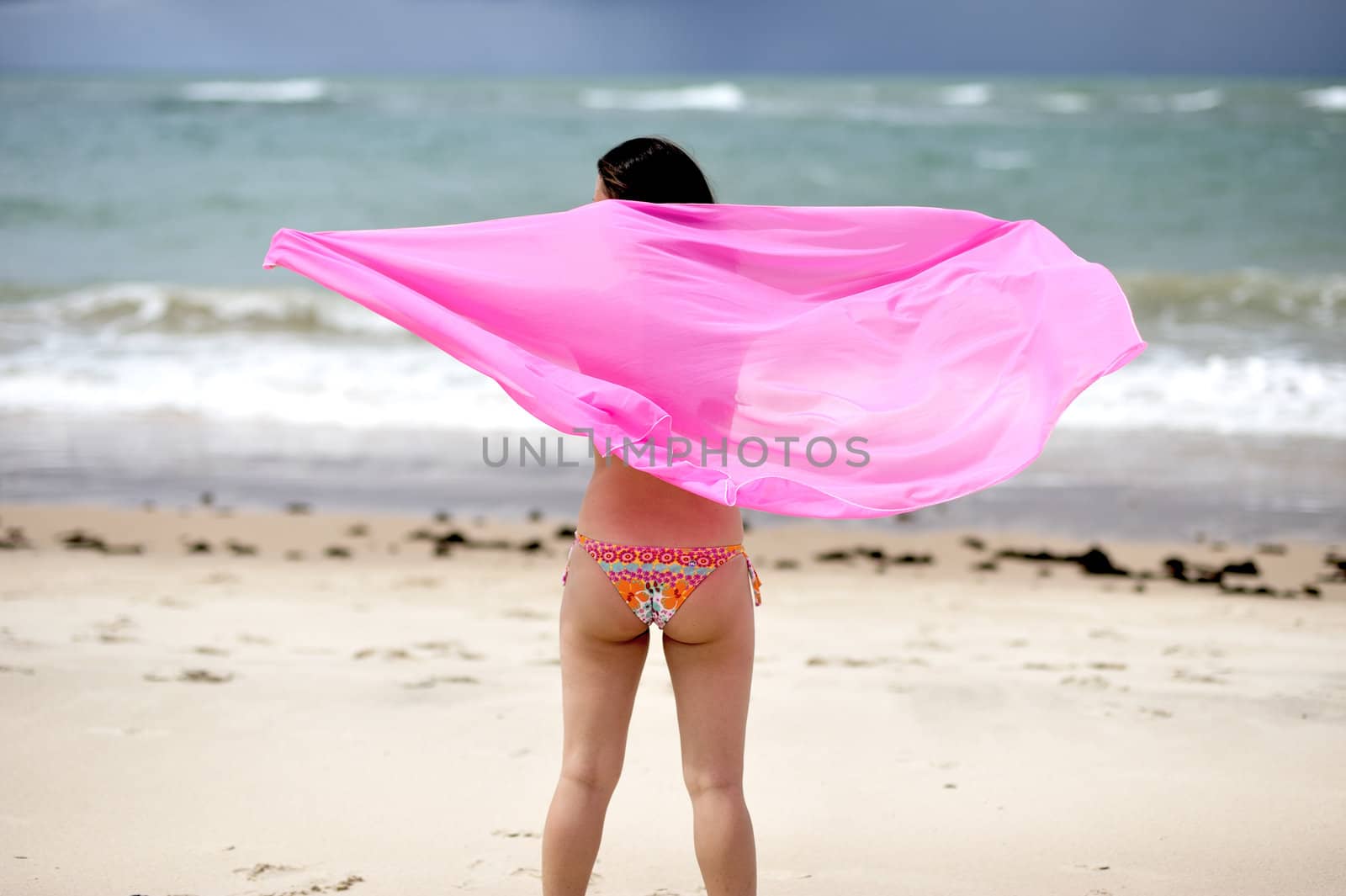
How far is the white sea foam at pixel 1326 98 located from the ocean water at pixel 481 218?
0.75 ft

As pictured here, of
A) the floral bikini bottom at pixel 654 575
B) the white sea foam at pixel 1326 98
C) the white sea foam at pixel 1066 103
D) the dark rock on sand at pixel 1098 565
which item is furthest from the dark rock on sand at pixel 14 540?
the white sea foam at pixel 1326 98

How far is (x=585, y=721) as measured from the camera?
105 inches

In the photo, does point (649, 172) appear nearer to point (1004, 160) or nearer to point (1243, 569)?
point (1243, 569)

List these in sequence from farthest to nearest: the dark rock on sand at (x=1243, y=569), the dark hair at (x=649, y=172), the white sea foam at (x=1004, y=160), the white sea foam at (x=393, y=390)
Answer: the white sea foam at (x=1004, y=160), the white sea foam at (x=393, y=390), the dark rock on sand at (x=1243, y=569), the dark hair at (x=649, y=172)

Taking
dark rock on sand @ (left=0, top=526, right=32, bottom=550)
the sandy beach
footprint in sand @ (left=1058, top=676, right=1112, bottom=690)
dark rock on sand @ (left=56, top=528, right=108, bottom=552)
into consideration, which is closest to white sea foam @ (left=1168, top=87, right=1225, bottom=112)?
the sandy beach

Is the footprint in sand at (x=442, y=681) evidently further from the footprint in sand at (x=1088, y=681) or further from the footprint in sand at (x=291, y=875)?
the footprint in sand at (x=1088, y=681)

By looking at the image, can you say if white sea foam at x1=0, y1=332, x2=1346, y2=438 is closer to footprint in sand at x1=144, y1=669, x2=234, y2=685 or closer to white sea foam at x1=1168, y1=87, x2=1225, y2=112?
footprint in sand at x1=144, y1=669, x2=234, y2=685

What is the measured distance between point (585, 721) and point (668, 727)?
6.40 feet

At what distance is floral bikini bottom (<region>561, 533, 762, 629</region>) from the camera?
2611 millimetres

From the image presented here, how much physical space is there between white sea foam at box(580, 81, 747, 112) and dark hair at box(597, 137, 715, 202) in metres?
38.3

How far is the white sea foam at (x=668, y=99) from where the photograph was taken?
42094 mm

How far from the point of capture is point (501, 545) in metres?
7.36

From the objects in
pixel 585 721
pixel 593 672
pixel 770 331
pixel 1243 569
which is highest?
pixel 770 331

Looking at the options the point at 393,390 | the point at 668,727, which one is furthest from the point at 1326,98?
the point at 668,727
